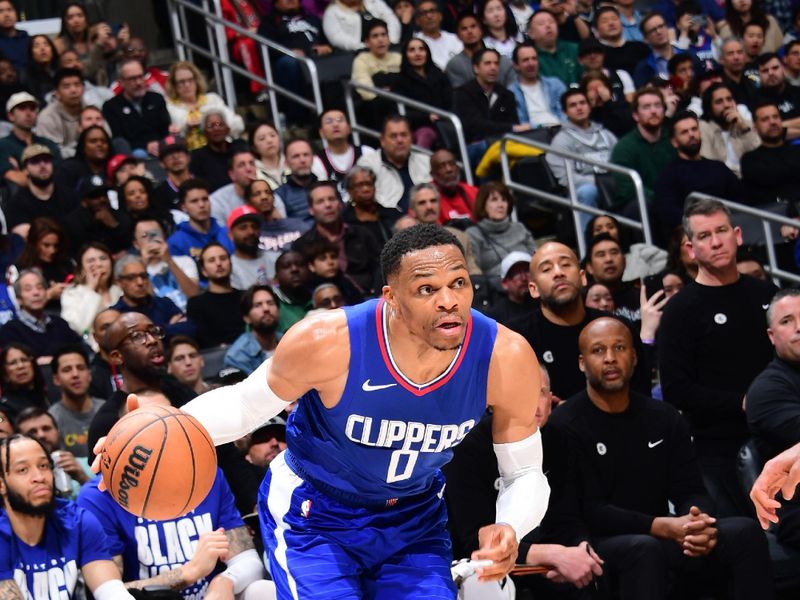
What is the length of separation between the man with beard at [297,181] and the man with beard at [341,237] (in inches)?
22.5

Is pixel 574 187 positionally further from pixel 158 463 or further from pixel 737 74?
pixel 158 463

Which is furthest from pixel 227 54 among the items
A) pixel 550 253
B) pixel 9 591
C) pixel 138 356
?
pixel 9 591

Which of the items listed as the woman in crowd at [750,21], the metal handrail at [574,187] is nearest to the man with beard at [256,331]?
the metal handrail at [574,187]

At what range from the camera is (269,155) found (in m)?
10.1

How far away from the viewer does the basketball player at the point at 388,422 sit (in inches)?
155

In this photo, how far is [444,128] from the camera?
10758 mm

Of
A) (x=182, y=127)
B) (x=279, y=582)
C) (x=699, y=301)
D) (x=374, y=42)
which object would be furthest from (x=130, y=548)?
(x=374, y=42)

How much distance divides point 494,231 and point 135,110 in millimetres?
3396

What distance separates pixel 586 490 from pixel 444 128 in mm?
5361

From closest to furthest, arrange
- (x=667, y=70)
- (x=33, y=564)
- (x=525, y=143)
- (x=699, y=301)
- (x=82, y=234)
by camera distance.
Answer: (x=33, y=564), (x=699, y=301), (x=82, y=234), (x=525, y=143), (x=667, y=70)

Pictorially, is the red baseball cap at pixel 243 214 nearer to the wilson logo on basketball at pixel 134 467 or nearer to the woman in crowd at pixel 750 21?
the wilson logo on basketball at pixel 134 467

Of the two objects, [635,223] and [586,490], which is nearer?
[586,490]

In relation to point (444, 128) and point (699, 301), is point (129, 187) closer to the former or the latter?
point (444, 128)

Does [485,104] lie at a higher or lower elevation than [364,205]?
higher
